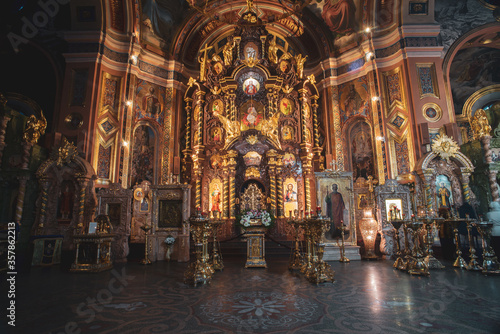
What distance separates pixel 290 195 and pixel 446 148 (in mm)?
7313

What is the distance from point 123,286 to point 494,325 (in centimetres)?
643

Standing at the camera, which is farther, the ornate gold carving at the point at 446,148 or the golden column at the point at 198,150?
the golden column at the point at 198,150

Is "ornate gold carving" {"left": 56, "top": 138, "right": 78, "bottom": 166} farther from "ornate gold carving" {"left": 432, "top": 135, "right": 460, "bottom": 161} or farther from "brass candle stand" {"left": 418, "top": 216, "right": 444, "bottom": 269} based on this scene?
"ornate gold carving" {"left": 432, "top": 135, "right": 460, "bottom": 161}

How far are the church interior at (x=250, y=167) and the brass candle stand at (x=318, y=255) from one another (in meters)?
0.06

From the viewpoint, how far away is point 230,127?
1529 cm

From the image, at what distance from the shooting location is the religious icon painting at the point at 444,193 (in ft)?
34.9

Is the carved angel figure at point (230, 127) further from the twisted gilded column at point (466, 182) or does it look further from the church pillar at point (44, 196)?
the twisted gilded column at point (466, 182)

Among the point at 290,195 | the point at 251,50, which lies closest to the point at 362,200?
the point at 290,195

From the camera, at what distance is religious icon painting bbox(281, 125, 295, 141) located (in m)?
15.9

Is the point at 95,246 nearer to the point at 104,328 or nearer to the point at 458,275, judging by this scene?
the point at 104,328

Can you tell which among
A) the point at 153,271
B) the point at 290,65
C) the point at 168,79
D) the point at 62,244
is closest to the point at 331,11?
the point at 290,65

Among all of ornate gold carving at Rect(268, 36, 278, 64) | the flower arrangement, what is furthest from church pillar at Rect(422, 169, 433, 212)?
ornate gold carving at Rect(268, 36, 278, 64)

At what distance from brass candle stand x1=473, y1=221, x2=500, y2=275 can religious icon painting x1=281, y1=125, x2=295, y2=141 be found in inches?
392

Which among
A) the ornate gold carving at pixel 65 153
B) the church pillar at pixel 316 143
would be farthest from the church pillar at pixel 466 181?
the ornate gold carving at pixel 65 153
